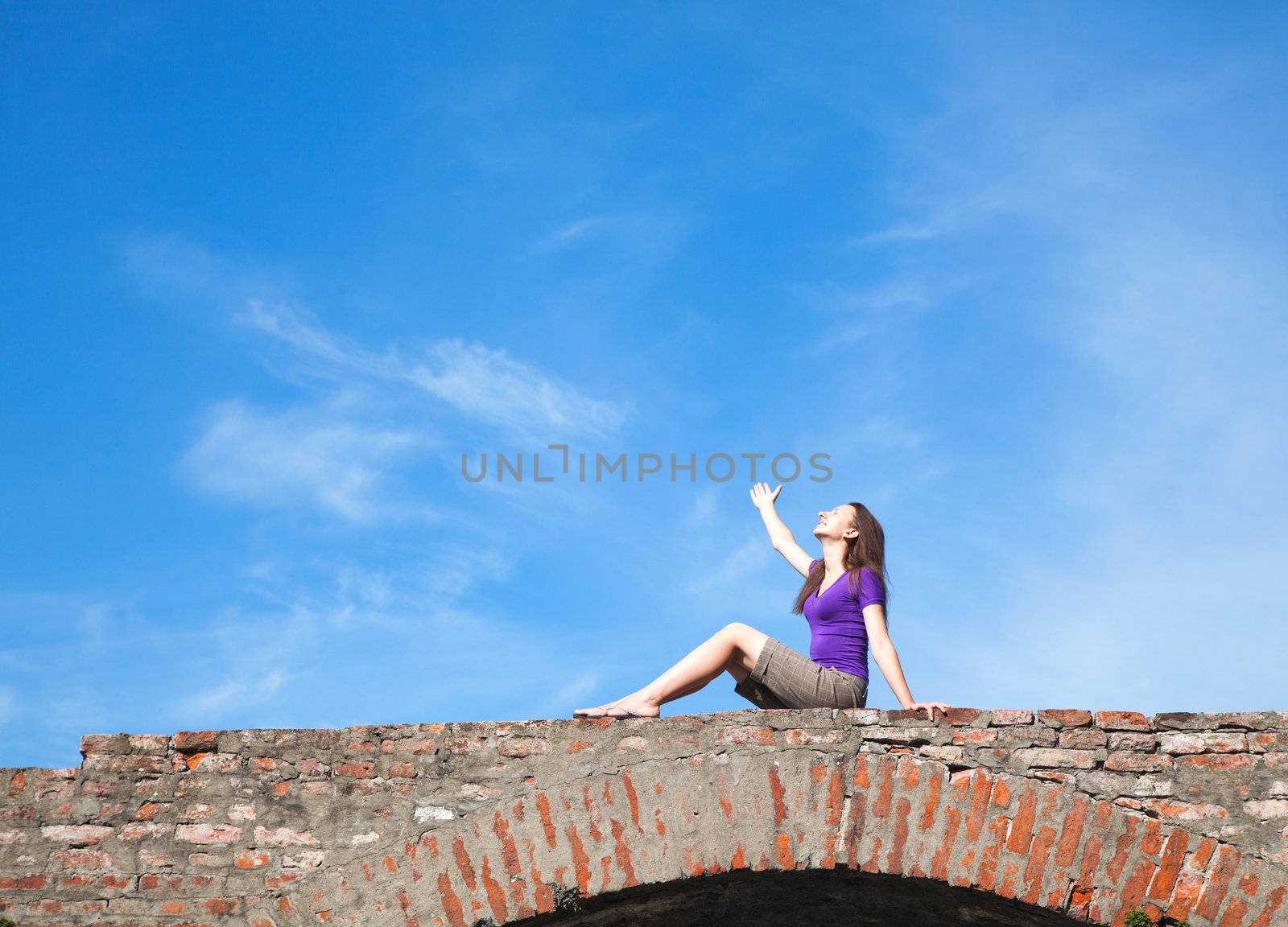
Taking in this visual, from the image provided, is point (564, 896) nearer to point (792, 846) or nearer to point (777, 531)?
point (792, 846)

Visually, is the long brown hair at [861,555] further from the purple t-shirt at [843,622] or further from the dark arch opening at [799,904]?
the dark arch opening at [799,904]

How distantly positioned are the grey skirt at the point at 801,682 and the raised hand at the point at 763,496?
139 cm

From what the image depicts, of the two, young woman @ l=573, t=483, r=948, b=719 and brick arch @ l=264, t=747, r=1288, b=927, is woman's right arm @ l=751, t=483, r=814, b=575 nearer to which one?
young woman @ l=573, t=483, r=948, b=719

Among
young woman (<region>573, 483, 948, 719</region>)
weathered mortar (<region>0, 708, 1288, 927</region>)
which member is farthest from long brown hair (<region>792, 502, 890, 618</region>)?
weathered mortar (<region>0, 708, 1288, 927</region>)

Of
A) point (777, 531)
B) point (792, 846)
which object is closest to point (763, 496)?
point (777, 531)

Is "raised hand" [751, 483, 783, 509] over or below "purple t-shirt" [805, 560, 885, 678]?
over

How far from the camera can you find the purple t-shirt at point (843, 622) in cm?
525

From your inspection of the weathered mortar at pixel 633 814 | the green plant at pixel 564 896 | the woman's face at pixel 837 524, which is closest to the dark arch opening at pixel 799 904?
the green plant at pixel 564 896

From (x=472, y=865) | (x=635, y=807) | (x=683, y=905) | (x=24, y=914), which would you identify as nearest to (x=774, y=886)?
(x=683, y=905)

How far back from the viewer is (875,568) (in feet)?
18.2

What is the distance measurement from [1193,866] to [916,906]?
3.56 ft

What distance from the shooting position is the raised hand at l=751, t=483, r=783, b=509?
6.45 meters

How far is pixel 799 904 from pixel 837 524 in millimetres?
1691

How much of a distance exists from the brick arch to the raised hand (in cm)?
194
